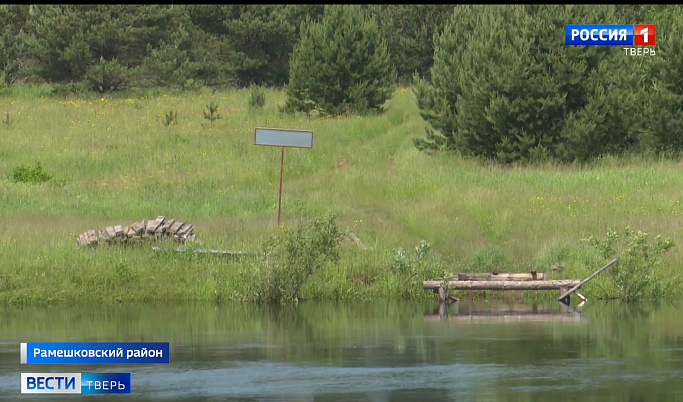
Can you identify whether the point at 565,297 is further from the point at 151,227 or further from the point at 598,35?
the point at 598,35

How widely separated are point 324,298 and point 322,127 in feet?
67.3

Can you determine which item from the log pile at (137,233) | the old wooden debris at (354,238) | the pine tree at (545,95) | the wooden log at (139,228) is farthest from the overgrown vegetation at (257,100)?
the log pile at (137,233)

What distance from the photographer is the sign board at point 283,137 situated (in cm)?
2859

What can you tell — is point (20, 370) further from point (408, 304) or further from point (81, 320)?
point (408, 304)

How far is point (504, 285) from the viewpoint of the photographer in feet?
75.8

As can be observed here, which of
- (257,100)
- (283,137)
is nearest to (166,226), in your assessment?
(283,137)

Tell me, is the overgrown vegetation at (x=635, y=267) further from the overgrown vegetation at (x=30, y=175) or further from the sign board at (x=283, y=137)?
the overgrown vegetation at (x=30, y=175)

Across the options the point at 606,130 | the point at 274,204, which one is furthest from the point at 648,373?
the point at 606,130

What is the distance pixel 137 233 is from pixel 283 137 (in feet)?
16.8

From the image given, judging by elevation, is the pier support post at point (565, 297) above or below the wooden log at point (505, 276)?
below

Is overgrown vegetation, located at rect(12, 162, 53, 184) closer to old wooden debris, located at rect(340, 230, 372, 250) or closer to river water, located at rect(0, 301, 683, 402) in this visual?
old wooden debris, located at rect(340, 230, 372, 250)

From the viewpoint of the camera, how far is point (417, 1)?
230 ft
